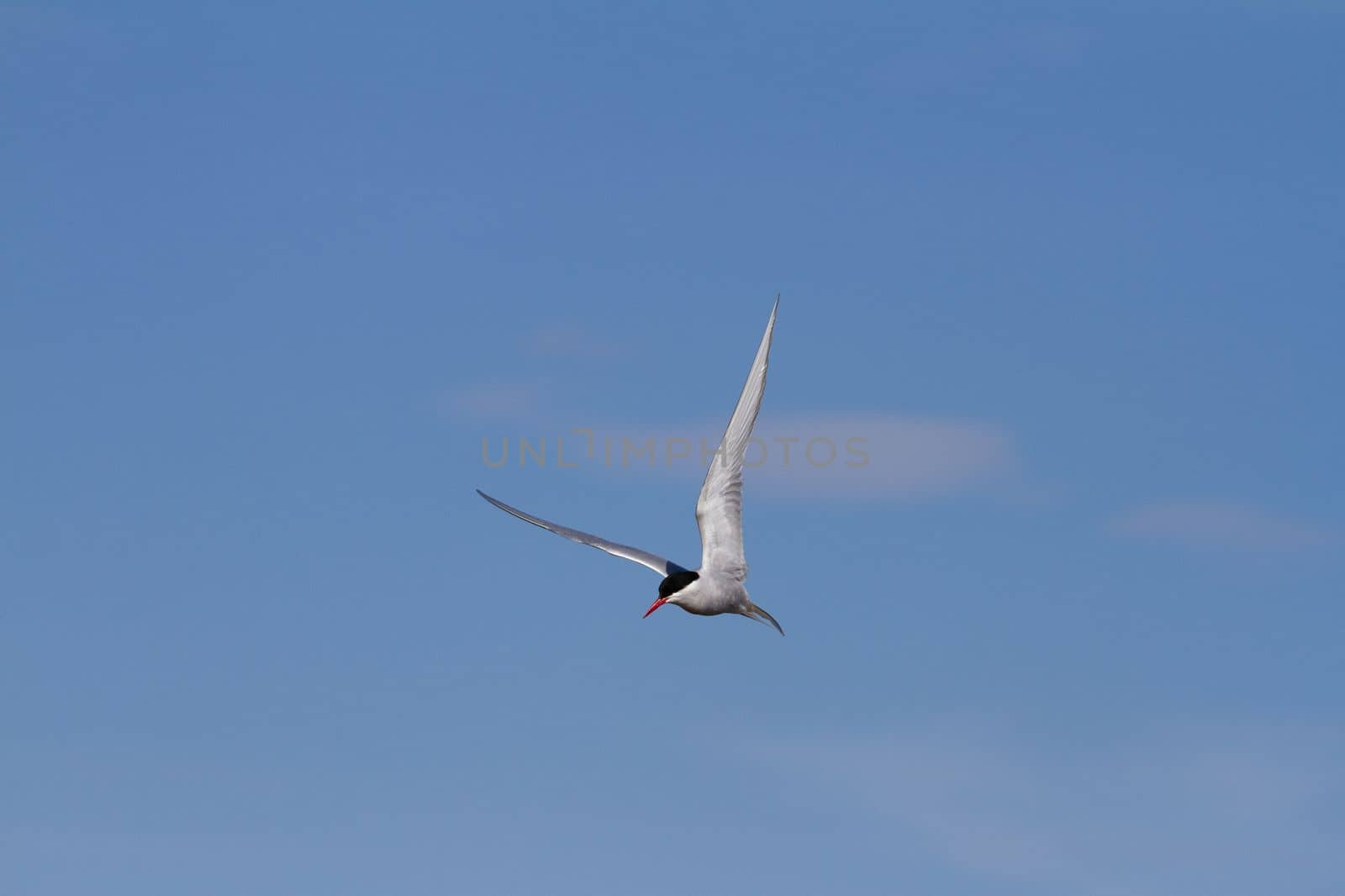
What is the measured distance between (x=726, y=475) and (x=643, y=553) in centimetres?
317

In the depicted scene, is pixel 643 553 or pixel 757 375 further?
pixel 643 553

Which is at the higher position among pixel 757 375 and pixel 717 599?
pixel 757 375

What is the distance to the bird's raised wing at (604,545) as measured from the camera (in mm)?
→ 31719

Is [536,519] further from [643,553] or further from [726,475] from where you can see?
[726,475]

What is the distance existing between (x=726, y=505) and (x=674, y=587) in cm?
162

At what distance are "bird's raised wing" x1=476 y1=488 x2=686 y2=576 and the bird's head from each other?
81 centimetres

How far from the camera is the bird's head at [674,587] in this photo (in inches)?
1180

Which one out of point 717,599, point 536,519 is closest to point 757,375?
point 717,599

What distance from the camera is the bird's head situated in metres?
30.0

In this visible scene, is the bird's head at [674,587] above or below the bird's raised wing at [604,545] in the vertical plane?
below

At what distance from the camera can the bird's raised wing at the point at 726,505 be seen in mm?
29594

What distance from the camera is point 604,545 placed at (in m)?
32.7

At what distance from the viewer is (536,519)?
110 feet

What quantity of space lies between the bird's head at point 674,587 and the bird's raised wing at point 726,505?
0.45 metres
